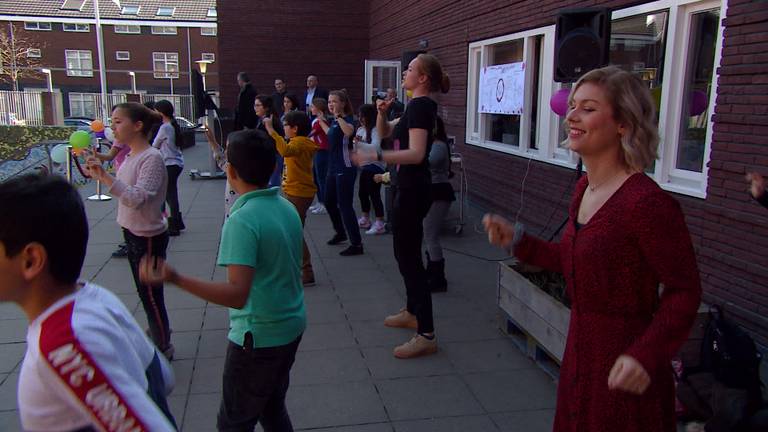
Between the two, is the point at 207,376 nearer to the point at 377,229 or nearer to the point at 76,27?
the point at 377,229

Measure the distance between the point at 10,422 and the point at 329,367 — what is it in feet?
6.10

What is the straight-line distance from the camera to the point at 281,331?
2410mm

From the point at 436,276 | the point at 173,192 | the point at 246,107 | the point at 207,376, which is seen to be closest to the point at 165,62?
the point at 246,107

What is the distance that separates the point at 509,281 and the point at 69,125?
30.3m

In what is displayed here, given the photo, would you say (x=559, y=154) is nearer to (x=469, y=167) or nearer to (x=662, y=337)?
(x=469, y=167)

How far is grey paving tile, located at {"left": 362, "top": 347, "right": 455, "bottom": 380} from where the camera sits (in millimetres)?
4000

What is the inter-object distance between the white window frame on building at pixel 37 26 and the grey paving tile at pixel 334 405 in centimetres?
5049

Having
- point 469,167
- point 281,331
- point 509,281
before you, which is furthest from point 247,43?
point 281,331

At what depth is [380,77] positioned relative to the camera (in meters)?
15.7

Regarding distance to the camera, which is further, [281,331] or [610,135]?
[281,331]

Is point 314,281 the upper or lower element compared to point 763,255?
lower

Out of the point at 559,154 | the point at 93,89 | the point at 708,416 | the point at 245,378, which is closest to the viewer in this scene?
the point at 245,378

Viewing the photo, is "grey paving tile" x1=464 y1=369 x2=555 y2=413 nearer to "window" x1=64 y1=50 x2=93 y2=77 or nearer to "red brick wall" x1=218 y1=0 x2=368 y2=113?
"red brick wall" x1=218 y1=0 x2=368 y2=113

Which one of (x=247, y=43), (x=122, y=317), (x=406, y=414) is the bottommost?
(x=406, y=414)
